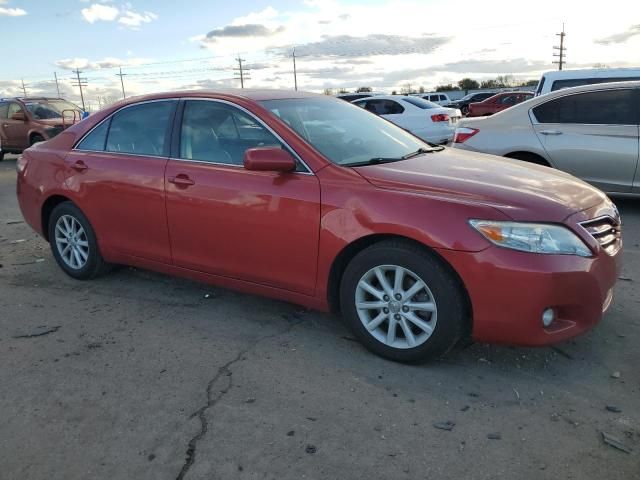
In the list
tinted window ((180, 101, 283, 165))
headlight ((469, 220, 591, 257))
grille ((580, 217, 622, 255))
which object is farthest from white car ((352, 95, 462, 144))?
headlight ((469, 220, 591, 257))

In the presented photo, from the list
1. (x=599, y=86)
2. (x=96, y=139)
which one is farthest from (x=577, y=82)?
(x=96, y=139)

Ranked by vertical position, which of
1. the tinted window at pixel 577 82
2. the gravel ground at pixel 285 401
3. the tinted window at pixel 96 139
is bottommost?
the gravel ground at pixel 285 401

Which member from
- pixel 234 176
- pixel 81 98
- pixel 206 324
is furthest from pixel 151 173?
pixel 81 98

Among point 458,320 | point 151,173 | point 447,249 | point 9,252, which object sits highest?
point 151,173

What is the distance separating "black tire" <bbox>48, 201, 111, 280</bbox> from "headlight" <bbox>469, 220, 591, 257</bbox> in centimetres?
322

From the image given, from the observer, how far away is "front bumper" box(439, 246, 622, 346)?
287cm

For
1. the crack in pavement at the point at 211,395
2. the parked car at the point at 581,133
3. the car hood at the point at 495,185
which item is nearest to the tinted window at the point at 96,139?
the crack in pavement at the point at 211,395

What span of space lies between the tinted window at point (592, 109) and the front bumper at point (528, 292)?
4.27m

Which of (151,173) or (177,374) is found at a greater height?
(151,173)

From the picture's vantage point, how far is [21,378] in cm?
326

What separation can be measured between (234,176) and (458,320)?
1.72m

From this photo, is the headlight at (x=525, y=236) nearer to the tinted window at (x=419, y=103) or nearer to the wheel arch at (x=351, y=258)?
the wheel arch at (x=351, y=258)

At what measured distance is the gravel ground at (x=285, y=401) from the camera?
2475mm

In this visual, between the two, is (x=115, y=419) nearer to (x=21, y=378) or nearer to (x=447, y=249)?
(x=21, y=378)
